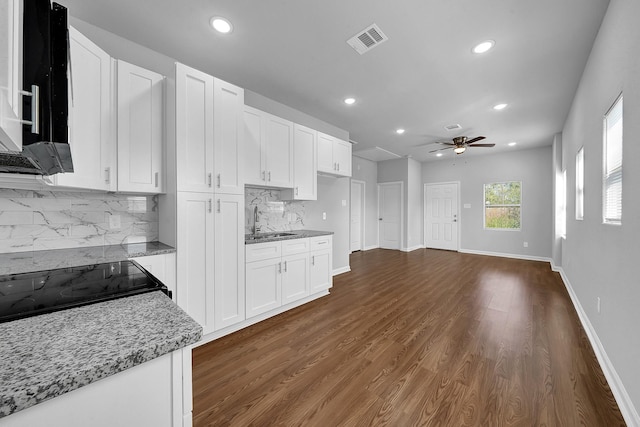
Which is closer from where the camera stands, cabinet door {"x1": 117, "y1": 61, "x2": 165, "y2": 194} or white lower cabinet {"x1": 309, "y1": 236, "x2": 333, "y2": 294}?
cabinet door {"x1": 117, "y1": 61, "x2": 165, "y2": 194}

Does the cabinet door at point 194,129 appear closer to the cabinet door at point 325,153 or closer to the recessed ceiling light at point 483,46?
the cabinet door at point 325,153

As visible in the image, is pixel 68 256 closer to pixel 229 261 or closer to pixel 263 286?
pixel 229 261

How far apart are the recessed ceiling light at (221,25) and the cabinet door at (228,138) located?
406 mm

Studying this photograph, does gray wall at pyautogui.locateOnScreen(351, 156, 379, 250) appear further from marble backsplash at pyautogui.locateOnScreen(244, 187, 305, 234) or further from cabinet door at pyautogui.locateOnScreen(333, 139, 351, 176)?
marble backsplash at pyautogui.locateOnScreen(244, 187, 305, 234)

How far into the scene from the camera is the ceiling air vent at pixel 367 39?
2205 millimetres

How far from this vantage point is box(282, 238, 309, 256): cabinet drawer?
2.99 meters

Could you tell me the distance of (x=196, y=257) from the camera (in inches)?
87.0

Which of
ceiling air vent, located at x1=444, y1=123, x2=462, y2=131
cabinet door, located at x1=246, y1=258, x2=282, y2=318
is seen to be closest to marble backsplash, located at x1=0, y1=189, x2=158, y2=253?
cabinet door, located at x1=246, y1=258, x2=282, y2=318

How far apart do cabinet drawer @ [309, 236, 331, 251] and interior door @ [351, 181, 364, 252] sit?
3.30m

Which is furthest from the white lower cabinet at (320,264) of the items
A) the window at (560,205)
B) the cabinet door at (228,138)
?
the window at (560,205)

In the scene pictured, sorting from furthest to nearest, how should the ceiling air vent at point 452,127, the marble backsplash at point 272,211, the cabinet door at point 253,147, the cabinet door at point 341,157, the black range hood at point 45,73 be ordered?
1. the ceiling air vent at point 452,127
2. the cabinet door at point 341,157
3. the marble backsplash at point 272,211
4. the cabinet door at point 253,147
5. the black range hood at point 45,73

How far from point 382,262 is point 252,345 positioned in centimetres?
401

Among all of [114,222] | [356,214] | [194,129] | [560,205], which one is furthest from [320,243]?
[560,205]

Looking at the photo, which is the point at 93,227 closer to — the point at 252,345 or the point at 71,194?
the point at 71,194
